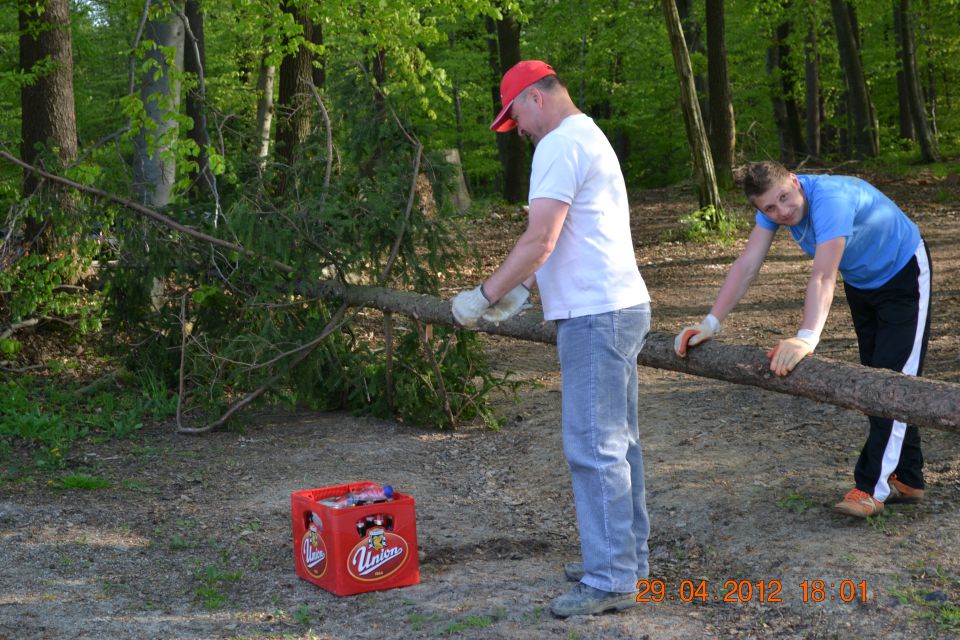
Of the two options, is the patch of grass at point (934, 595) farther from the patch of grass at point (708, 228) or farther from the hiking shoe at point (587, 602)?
the patch of grass at point (708, 228)

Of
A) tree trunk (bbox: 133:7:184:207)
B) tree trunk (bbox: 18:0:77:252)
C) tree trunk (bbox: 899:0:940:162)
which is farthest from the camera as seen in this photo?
tree trunk (bbox: 899:0:940:162)

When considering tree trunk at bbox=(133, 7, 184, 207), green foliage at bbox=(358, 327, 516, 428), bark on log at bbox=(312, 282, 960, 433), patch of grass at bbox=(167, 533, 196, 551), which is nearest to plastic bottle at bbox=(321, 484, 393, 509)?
patch of grass at bbox=(167, 533, 196, 551)

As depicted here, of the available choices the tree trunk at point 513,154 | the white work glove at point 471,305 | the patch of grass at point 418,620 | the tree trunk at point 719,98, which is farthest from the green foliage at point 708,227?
the patch of grass at point 418,620

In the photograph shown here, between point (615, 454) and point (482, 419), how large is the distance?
3.51m

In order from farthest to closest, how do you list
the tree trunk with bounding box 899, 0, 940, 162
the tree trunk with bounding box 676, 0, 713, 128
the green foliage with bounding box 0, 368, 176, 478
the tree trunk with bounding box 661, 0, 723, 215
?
the tree trunk with bounding box 676, 0, 713, 128, the tree trunk with bounding box 899, 0, 940, 162, the tree trunk with bounding box 661, 0, 723, 215, the green foliage with bounding box 0, 368, 176, 478

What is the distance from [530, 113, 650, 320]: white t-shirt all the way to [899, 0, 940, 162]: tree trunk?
19.4m

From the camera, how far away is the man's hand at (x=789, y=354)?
3.68 metres

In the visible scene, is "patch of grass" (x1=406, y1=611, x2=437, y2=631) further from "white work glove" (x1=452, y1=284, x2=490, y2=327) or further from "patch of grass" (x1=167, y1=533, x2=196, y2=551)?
"patch of grass" (x1=167, y1=533, x2=196, y2=551)

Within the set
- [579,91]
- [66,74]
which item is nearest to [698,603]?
[66,74]

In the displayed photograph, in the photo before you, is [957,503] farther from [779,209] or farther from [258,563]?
[258,563]

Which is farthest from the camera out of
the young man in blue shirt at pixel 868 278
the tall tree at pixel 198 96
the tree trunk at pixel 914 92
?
the tree trunk at pixel 914 92

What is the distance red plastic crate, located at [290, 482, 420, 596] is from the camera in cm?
395

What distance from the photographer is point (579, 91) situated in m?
28.2
